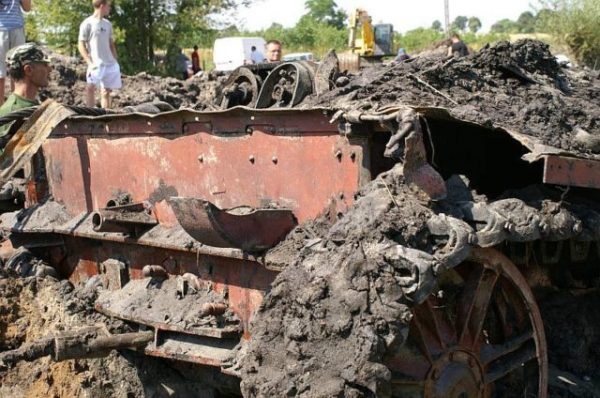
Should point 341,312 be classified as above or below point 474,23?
above

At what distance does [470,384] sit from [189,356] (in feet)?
4.79

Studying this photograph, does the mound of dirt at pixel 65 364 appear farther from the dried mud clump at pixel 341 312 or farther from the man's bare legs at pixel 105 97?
the man's bare legs at pixel 105 97

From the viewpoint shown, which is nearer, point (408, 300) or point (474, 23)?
point (408, 300)

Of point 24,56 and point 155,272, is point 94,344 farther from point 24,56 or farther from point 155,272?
point 24,56

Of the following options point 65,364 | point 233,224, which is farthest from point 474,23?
point 233,224

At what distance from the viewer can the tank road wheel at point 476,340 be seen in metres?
4.43

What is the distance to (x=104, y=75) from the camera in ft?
34.5

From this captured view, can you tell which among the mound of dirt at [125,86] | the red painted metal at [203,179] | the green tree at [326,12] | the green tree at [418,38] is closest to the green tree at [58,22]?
the mound of dirt at [125,86]

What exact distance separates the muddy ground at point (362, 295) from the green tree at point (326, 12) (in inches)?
2490

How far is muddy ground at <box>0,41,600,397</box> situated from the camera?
3.92m

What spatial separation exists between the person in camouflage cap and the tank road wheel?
365 cm

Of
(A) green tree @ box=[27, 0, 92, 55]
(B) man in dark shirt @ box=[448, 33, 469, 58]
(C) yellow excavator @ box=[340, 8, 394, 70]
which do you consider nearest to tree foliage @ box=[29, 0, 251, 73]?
(A) green tree @ box=[27, 0, 92, 55]

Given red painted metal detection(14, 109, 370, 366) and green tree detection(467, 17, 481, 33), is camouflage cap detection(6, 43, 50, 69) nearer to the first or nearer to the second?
red painted metal detection(14, 109, 370, 366)

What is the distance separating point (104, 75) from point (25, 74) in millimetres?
3593
